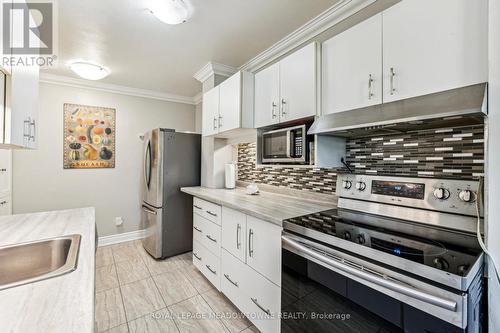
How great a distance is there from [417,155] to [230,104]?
5.27 feet

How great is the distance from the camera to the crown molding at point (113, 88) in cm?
305

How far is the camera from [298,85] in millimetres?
1671

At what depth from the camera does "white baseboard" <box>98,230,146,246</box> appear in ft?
10.9

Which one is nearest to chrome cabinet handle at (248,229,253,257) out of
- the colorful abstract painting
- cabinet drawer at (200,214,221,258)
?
cabinet drawer at (200,214,221,258)

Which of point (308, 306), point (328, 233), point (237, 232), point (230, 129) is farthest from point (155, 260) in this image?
point (328, 233)

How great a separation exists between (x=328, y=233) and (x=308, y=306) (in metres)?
0.40

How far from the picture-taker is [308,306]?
3.77 feet

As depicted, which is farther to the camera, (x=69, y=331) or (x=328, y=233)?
(x=328, y=233)

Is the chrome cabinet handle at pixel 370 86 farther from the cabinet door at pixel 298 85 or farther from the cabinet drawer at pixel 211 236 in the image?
the cabinet drawer at pixel 211 236

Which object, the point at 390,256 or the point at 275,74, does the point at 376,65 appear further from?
the point at 390,256

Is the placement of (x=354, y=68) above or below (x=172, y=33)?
below

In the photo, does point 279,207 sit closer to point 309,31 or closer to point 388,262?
point 388,262

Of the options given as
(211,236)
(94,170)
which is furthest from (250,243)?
(94,170)

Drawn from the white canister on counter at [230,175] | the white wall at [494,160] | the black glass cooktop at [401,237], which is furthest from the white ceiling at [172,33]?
the black glass cooktop at [401,237]
